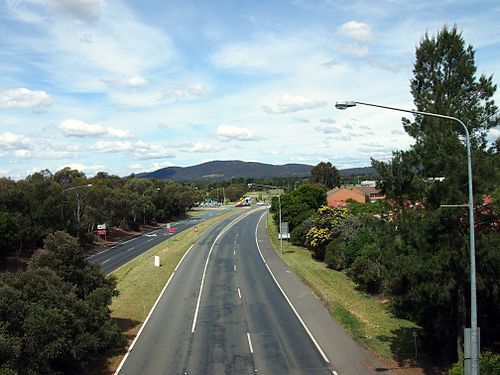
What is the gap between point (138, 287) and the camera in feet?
114

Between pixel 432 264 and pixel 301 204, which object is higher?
pixel 301 204

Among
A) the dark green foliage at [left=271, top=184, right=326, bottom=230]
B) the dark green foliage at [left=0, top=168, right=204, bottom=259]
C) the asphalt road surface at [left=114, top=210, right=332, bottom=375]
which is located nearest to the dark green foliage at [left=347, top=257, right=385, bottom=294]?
the asphalt road surface at [left=114, top=210, right=332, bottom=375]

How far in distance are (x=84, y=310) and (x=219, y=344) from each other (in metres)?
6.25

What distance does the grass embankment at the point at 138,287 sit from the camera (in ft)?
79.5

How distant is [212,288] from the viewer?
1359 inches

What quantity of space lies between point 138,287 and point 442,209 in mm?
24440

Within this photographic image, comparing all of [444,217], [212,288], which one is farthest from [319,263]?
[444,217]

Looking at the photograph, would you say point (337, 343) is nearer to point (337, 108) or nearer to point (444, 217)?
point (444, 217)

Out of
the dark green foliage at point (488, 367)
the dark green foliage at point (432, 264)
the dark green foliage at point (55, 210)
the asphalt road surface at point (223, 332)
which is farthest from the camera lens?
the dark green foliage at point (55, 210)

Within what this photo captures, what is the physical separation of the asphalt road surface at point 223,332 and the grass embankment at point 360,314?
2539mm

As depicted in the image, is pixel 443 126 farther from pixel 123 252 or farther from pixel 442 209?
pixel 123 252

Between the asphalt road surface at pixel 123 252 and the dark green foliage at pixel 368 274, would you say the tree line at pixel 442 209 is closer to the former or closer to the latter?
the dark green foliage at pixel 368 274

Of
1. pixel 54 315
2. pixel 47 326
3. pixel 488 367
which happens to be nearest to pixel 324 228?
pixel 488 367

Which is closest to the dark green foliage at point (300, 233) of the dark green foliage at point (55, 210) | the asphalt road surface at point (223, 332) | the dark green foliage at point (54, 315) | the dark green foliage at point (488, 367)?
the asphalt road surface at point (223, 332)
